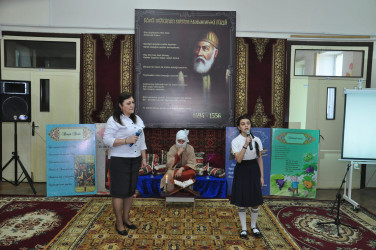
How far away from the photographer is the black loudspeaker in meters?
4.55

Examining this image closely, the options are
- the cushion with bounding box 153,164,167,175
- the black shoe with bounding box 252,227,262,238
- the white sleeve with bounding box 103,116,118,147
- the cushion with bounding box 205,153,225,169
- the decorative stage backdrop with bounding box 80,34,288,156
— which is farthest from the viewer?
the decorative stage backdrop with bounding box 80,34,288,156

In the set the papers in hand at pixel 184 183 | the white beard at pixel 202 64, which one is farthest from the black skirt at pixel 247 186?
the white beard at pixel 202 64

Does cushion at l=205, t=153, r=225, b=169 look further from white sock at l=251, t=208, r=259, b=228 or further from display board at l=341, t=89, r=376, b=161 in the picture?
display board at l=341, t=89, r=376, b=161

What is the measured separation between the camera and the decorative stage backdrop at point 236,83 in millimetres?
5230

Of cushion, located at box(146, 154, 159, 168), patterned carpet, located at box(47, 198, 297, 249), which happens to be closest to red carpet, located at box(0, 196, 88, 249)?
patterned carpet, located at box(47, 198, 297, 249)

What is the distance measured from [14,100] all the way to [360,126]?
212 inches

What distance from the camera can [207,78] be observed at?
17.0ft

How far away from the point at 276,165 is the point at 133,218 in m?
2.56

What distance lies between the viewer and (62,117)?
536 cm

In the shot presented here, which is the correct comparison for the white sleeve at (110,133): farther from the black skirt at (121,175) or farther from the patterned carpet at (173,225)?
the patterned carpet at (173,225)

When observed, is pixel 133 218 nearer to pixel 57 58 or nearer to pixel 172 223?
pixel 172 223

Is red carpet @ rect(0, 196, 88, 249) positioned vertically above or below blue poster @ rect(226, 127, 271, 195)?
below

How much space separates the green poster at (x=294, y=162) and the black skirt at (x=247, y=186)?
70.6 inches

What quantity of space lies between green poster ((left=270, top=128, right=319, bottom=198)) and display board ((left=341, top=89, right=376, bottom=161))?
55 centimetres
